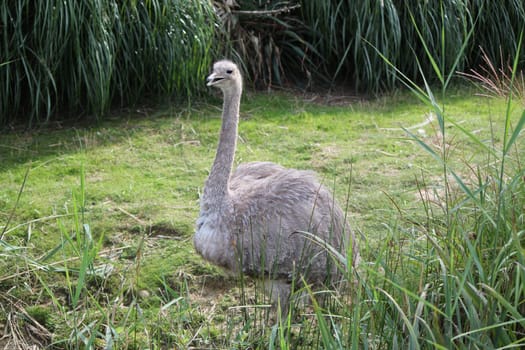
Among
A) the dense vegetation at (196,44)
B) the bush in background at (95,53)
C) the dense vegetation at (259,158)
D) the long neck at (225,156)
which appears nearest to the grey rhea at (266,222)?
the long neck at (225,156)

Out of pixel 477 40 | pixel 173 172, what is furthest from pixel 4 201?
pixel 477 40

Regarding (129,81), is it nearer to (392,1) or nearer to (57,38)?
(57,38)

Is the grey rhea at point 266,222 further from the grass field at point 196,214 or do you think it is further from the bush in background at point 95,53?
the bush in background at point 95,53

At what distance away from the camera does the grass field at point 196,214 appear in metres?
2.99

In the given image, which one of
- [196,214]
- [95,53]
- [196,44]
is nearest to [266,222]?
[196,214]

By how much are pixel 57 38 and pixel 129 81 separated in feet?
2.93

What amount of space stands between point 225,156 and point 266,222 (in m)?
0.44

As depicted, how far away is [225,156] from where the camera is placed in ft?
13.4

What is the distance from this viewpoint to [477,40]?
8.38 metres

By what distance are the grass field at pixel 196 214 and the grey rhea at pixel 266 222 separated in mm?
214

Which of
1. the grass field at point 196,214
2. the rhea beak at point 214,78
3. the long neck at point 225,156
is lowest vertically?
the grass field at point 196,214

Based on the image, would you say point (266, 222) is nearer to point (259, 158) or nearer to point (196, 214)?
point (196, 214)

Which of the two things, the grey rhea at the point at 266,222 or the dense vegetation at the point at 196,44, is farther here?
the dense vegetation at the point at 196,44

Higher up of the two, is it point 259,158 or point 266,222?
point 266,222
